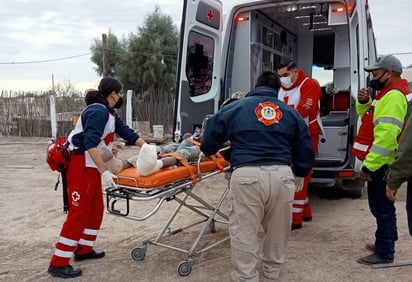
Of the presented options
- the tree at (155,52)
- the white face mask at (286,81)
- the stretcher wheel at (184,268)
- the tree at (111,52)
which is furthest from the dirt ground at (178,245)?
the tree at (111,52)

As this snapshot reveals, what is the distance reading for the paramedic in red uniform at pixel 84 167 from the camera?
347 centimetres

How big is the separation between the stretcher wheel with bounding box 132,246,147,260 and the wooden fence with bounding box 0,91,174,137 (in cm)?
1094

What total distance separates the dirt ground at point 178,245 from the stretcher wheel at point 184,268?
4cm

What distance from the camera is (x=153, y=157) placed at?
10.3ft

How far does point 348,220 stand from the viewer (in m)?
5.06

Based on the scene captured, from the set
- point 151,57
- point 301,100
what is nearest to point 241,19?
point 301,100

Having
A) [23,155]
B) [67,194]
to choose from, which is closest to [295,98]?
[67,194]

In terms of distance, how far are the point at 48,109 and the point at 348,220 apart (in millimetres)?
12831

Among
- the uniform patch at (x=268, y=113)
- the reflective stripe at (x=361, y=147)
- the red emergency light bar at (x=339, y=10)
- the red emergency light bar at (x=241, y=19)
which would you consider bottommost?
the reflective stripe at (x=361, y=147)

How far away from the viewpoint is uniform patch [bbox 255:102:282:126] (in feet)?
10.1

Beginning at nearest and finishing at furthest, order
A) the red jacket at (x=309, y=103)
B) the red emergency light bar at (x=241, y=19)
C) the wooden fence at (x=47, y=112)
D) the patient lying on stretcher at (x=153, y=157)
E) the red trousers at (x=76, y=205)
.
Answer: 1. the patient lying on stretcher at (x=153, y=157)
2. the red trousers at (x=76, y=205)
3. the red jacket at (x=309, y=103)
4. the red emergency light bar at (x=241, y=19)
5. the wooden fence at (x=47, y=112)

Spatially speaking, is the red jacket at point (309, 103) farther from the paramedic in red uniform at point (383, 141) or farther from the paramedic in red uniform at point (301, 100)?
the paramedic in red uniform at point (383, 141)

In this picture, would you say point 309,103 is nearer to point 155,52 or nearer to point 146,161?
point 146,161

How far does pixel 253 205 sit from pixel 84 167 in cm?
146
